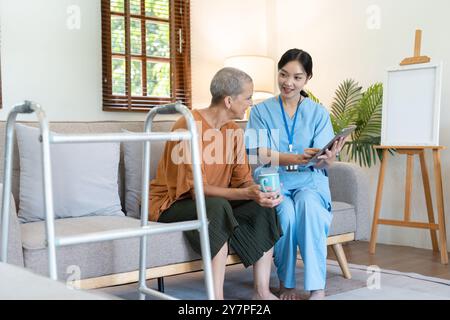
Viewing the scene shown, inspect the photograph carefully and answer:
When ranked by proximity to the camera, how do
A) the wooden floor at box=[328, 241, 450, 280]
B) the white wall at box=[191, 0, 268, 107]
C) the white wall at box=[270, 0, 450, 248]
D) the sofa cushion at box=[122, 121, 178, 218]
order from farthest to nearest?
1. the white wall at box=[191, 0, 268, 107]
2. the white wall at box=[270, 0, 450, 248]
3. the wooden floor at box=[328, 241, 450, 280]
4. the sofa cushion at box=[122, 121, 178, 218]

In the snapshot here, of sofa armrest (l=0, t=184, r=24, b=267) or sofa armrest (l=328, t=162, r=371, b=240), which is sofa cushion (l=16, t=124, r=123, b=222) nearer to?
sofa armrest (l=0, t=184, r=24, b=267)

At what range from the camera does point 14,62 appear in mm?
3600

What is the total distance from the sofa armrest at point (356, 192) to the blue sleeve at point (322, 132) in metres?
0.31

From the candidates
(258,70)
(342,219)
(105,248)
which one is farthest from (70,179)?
(258,70)

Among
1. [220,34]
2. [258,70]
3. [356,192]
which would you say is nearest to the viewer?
[356,192]

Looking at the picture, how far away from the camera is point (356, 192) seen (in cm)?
303

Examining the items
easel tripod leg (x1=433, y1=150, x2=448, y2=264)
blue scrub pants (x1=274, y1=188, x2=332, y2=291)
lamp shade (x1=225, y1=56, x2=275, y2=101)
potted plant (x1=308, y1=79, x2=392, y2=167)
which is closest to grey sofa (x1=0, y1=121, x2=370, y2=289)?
blue scrub pants (x1=274, y1=188, x2=332, y2=291)

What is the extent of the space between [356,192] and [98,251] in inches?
59.1

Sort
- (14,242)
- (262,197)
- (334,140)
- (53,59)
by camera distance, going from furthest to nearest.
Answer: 1. (53,59)
2. (334,140)
3. (262,197)
4. (14,242)

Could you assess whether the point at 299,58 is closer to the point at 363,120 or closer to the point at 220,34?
the point at 363,120

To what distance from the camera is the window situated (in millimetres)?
4035

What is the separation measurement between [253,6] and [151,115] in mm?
3324

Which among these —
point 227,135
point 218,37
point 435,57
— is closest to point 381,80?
point 435,57

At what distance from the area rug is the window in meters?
1.52
